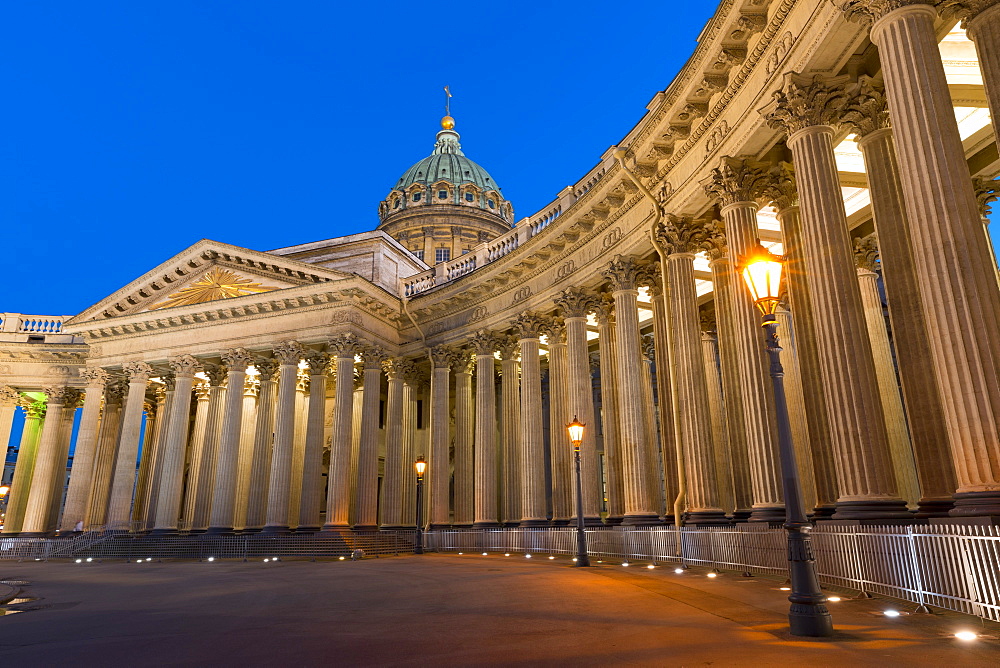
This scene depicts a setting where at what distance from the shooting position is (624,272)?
21781mm

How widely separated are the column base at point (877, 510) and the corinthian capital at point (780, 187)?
27.0 ft

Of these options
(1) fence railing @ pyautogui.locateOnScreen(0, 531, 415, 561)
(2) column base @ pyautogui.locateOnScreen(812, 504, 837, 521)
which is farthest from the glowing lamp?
(1) fence railing @ pyautogui.locateOnScreen(0, 531, 415, 561)

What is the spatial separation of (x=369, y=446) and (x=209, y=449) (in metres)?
8.96

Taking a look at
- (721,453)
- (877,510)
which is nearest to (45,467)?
(721,453)

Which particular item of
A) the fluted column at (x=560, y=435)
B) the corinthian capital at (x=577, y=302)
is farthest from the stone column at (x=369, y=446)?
the corinthian capital at (x=577, y=302)

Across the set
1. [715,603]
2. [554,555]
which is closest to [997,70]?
[715,603]

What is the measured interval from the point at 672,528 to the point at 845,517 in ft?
22.9

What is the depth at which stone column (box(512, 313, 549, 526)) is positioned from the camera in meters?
25.8

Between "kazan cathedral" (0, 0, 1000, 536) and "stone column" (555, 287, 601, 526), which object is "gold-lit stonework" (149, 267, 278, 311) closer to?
"kazan cathedral" (0, 0, 1000, 536)

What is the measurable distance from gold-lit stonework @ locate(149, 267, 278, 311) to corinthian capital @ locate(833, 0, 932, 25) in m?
27.0

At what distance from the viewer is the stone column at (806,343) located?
46.9 feet

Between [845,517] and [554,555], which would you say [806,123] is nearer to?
[845,517]

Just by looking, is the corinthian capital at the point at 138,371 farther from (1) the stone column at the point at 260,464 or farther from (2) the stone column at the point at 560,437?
(2) the stone column at the point at 560,437

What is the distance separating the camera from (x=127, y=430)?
1307 inches
